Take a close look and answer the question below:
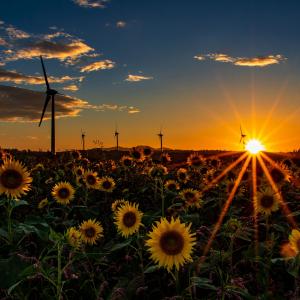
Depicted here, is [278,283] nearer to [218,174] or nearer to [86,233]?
[86,233]

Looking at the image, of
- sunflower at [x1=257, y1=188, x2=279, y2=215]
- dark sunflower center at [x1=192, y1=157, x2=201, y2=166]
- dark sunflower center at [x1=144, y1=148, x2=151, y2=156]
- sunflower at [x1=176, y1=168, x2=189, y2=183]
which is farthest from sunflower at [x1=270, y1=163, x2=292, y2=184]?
dark sunflower center at [x1=144, y1=148, x2=151, y2=156]

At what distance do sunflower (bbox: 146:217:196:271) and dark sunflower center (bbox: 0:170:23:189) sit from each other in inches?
113

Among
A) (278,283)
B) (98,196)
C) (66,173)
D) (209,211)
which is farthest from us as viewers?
(66,173)

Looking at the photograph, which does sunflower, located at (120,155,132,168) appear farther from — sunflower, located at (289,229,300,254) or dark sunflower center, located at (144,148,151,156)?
sunflower, located at (289,229,300,254)

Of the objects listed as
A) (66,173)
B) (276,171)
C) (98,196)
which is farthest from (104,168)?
(276,171)

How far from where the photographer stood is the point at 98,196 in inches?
479

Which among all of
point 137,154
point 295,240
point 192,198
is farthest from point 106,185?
point 295,240

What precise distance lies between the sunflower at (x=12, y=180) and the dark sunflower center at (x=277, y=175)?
451 cm

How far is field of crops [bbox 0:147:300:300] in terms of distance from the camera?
15.2 ft

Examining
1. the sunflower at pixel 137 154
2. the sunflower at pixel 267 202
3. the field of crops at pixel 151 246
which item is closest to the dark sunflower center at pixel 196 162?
the field of crops at pixel 151 246

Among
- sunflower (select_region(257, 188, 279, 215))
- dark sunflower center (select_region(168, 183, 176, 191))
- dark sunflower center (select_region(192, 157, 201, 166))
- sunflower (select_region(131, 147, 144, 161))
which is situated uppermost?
sunflower (select_region(131, 147, 144, 161))

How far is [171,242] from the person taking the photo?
4598 millimetres

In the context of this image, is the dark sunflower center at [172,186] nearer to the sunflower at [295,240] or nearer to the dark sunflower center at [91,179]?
the dark sunflower center at [91,179]

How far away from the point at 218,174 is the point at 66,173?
581 centimetres
